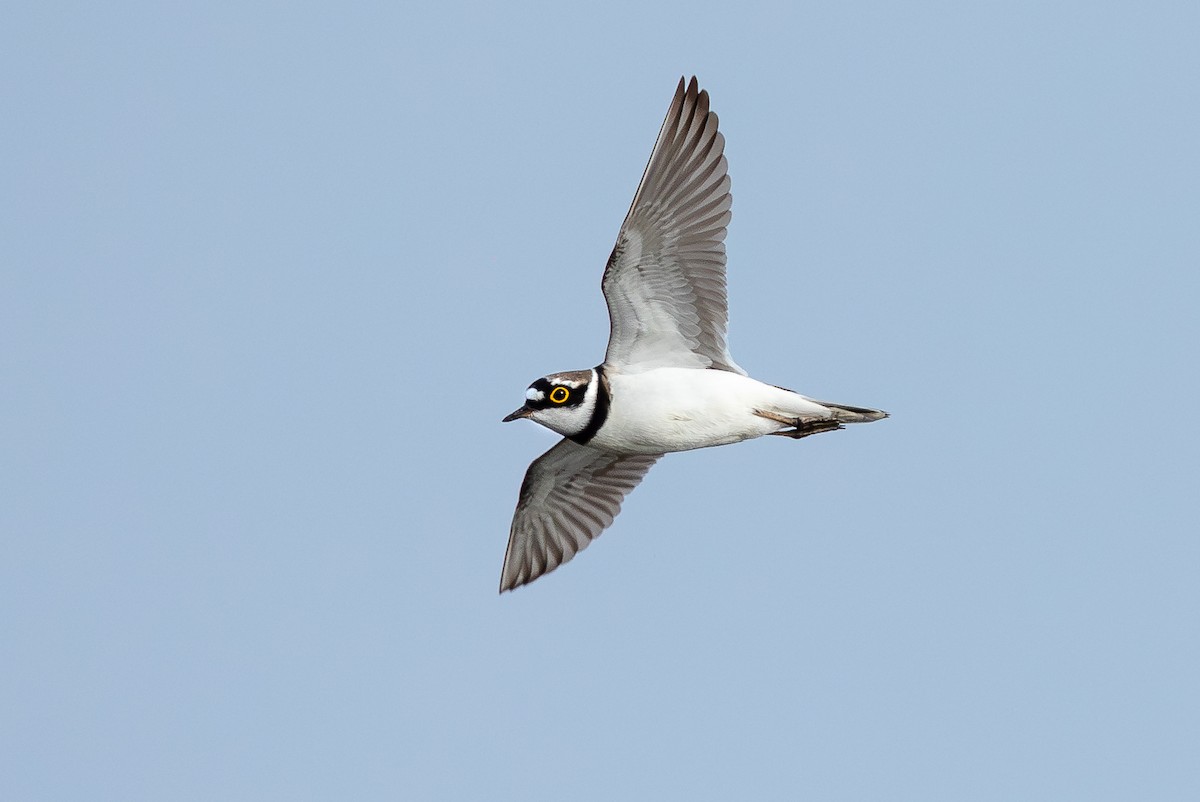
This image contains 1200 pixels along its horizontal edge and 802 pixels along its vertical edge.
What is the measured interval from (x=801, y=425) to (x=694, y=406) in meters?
1.06

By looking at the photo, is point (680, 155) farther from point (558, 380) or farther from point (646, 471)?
point (646, 471)

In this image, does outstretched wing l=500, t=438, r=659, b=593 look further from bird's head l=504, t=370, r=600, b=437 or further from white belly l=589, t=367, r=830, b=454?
white belly l=589, t=367, r=830, b=454

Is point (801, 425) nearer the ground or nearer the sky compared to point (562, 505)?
nearer the sky

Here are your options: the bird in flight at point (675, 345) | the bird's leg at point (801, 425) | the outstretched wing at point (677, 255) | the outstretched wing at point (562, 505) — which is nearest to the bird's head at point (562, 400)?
the bird in flight at point (675, 345)

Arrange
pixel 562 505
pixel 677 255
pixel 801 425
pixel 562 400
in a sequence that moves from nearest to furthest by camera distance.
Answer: pixel 677 255
pixel 562 400
pixel 801 425
pixel 562 505

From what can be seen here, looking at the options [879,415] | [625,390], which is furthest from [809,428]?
[625,390]

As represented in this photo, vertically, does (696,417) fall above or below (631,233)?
below

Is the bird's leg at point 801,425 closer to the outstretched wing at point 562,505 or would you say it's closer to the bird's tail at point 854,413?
the bird's tail at point 854,413

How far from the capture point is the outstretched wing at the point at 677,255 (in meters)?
14.4

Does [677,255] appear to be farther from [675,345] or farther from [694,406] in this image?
[694,406]

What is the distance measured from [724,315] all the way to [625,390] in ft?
3.76

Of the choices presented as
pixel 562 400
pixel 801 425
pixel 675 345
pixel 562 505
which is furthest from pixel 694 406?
pixel 562 505

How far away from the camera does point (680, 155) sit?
14.4 meters

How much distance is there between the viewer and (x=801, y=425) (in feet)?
49.1
